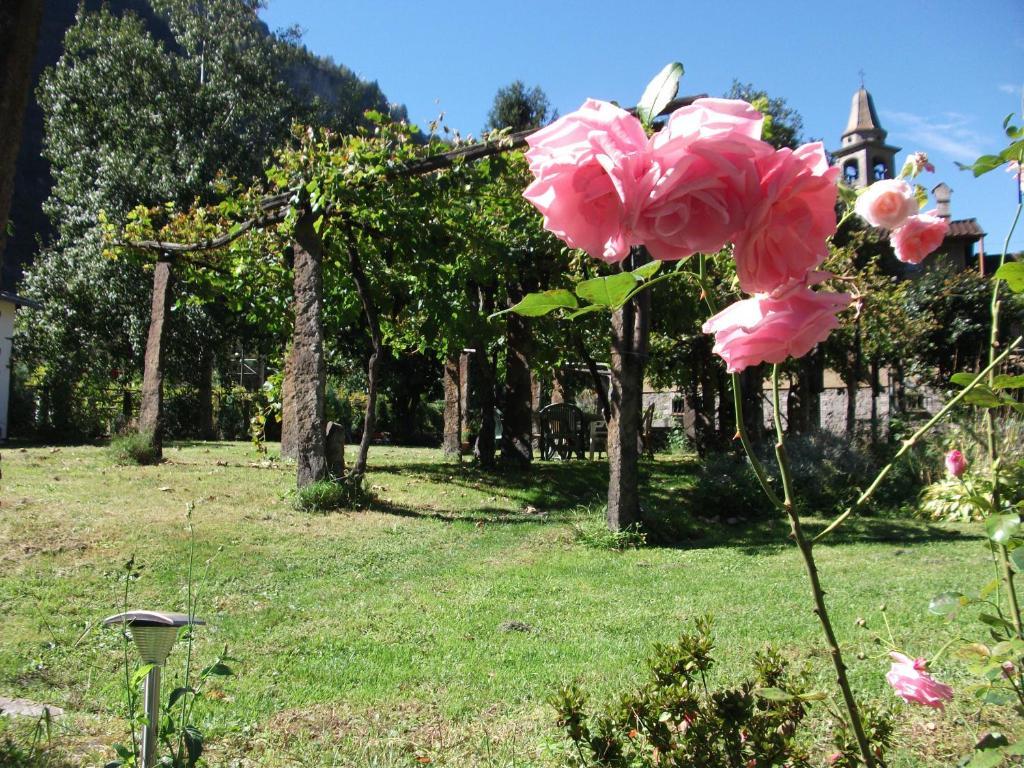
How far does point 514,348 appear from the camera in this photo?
13.4m

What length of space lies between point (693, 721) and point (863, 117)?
171ft

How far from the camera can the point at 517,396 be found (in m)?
13.4

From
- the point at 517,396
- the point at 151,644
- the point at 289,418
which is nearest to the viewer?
the point at 151,644

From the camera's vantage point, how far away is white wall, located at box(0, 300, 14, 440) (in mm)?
18438

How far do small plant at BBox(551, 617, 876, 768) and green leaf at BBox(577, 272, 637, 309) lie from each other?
44.8 inches

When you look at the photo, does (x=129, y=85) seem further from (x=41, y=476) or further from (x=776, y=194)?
(x=776, y=194)

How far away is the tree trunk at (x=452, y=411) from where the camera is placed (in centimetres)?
1434

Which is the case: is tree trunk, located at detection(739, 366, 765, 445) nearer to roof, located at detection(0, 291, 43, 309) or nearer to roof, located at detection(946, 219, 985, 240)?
roof, located at detection(0, 291, 43, 309)

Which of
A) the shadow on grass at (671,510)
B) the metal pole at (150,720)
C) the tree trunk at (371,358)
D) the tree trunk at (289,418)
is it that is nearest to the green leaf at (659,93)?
the metal pole at (150,720)

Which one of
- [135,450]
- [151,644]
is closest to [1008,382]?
[151,644]

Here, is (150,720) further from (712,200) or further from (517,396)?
(517,396)

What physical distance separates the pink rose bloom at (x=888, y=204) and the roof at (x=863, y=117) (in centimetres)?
5116

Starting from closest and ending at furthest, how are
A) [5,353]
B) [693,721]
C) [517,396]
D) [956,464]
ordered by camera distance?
[693,721] < [956,464] < [517,396] < [5,353]

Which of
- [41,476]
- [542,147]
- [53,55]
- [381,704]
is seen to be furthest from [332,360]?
[53,55]
